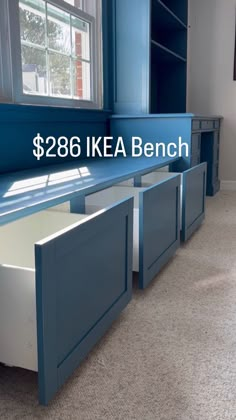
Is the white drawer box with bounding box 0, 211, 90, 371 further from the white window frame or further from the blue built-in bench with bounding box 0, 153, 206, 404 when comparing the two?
the white window frame

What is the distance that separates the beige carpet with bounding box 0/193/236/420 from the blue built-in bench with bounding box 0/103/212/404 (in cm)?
8

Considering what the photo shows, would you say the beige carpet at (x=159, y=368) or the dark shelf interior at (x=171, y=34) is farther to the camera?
the dark shelf interior at (x=171, y=34)

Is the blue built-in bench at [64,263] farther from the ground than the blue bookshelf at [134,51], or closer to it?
closer to it

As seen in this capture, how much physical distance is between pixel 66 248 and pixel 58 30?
190cm

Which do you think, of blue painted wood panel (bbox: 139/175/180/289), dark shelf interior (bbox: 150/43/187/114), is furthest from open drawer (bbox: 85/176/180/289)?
dark shelf interior (bbox: 150/43/187/114)

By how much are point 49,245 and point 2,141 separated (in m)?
1.14

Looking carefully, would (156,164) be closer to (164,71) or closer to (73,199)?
(73,199)

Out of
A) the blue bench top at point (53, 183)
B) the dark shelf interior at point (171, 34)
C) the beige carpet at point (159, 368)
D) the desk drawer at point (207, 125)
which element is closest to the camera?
the beige carpet at point (159, 368)

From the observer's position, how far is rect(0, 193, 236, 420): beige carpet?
1.04m

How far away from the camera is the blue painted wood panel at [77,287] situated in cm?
93

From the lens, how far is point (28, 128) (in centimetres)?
210

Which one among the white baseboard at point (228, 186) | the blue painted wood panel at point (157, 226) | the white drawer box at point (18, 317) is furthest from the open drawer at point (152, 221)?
the white baseboard at point (228, 186)

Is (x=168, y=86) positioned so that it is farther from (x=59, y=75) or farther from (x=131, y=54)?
(x=59, y=75)

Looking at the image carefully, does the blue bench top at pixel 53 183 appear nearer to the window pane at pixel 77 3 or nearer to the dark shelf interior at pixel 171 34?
the window pane at pixel 77 3
